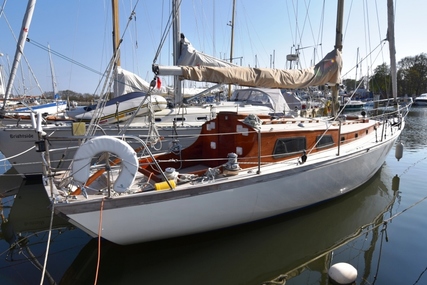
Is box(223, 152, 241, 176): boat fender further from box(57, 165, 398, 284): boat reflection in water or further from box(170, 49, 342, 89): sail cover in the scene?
box(170, 49, 342, 89): sail cover

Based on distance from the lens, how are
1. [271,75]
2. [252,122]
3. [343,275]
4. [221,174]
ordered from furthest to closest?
[271,75] < [252,122] < [221,174] < [343,275]

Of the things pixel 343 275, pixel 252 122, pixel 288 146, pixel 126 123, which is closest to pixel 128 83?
pixel 126 123

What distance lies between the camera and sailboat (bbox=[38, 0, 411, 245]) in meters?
3.85

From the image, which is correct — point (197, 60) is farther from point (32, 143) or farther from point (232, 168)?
point (32, 143)

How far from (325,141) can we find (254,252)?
291 centimetres

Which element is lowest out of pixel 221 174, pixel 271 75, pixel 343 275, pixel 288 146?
pixel 343 275

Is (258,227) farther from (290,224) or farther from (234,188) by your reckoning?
(234,188)

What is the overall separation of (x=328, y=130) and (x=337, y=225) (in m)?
1.96

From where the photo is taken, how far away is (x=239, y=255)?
4.62 metres

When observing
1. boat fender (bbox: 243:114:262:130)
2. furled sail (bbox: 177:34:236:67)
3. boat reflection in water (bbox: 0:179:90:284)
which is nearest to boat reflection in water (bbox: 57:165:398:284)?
boat reflection in water (bbox: 0:179:90:284)

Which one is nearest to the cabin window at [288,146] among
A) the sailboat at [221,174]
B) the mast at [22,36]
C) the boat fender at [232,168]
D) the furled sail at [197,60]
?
the sailboat at [221,174]

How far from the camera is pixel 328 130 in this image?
617 cm

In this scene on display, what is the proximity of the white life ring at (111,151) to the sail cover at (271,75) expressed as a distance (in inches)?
64.3

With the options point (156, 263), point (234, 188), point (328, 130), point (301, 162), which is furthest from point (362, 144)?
point (156, 263)
